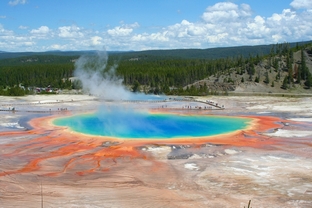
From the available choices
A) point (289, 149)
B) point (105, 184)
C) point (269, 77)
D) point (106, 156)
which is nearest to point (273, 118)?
point (289, 149)

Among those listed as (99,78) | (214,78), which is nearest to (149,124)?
(99,78)

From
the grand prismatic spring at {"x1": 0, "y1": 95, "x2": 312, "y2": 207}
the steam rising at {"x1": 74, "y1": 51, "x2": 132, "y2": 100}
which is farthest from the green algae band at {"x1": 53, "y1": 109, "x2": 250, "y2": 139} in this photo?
the steam rising at {"x1": 74, "y1": 51, "x2": 132, "y2": 100}

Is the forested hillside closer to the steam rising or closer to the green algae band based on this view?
the steam rising

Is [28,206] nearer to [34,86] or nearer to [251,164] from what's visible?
[251,164]

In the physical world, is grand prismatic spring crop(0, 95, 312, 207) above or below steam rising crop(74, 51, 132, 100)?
below

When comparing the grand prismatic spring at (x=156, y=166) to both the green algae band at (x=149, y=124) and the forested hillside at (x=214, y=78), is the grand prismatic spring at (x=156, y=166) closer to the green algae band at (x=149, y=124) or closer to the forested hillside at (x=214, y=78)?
the green algae band at (x=149, y=124)

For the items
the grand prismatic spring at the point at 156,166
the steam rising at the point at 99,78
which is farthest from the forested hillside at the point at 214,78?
the grand prismatic spring at the point at 156,166
